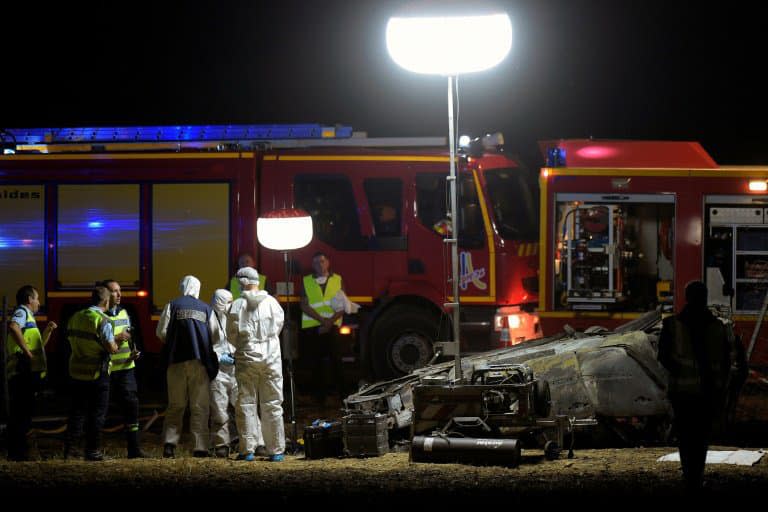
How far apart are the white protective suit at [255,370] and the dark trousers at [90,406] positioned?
1.17 metres

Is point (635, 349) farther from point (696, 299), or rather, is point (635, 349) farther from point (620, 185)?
point (620, 185)

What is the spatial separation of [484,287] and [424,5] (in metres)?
4.94

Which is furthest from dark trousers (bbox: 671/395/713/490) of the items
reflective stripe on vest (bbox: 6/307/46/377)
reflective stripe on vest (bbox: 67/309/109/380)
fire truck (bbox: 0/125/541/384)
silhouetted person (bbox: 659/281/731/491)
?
fire truck (bbox: 0/125/541/384)

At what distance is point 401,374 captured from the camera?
13.0 meters

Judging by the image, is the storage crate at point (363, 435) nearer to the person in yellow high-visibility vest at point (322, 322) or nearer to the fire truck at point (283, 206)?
the person in yellow high-visibility vest at point (322, 322)

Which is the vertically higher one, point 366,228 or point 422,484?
point 366,228

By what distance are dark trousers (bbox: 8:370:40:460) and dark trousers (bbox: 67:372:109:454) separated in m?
0.41

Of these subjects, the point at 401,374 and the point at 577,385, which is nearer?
the point at 577,385

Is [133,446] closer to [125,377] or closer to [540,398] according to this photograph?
[125,377]

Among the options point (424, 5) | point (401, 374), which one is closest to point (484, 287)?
point (401, 374)

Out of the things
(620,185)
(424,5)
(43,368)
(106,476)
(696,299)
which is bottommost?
(106,476)

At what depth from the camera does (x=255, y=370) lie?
9.54m

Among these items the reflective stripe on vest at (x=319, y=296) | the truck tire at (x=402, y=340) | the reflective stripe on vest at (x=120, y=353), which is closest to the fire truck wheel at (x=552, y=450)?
the reflective stripe on vest at (x=120, y=353)

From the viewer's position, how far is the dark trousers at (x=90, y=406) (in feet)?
31.4
